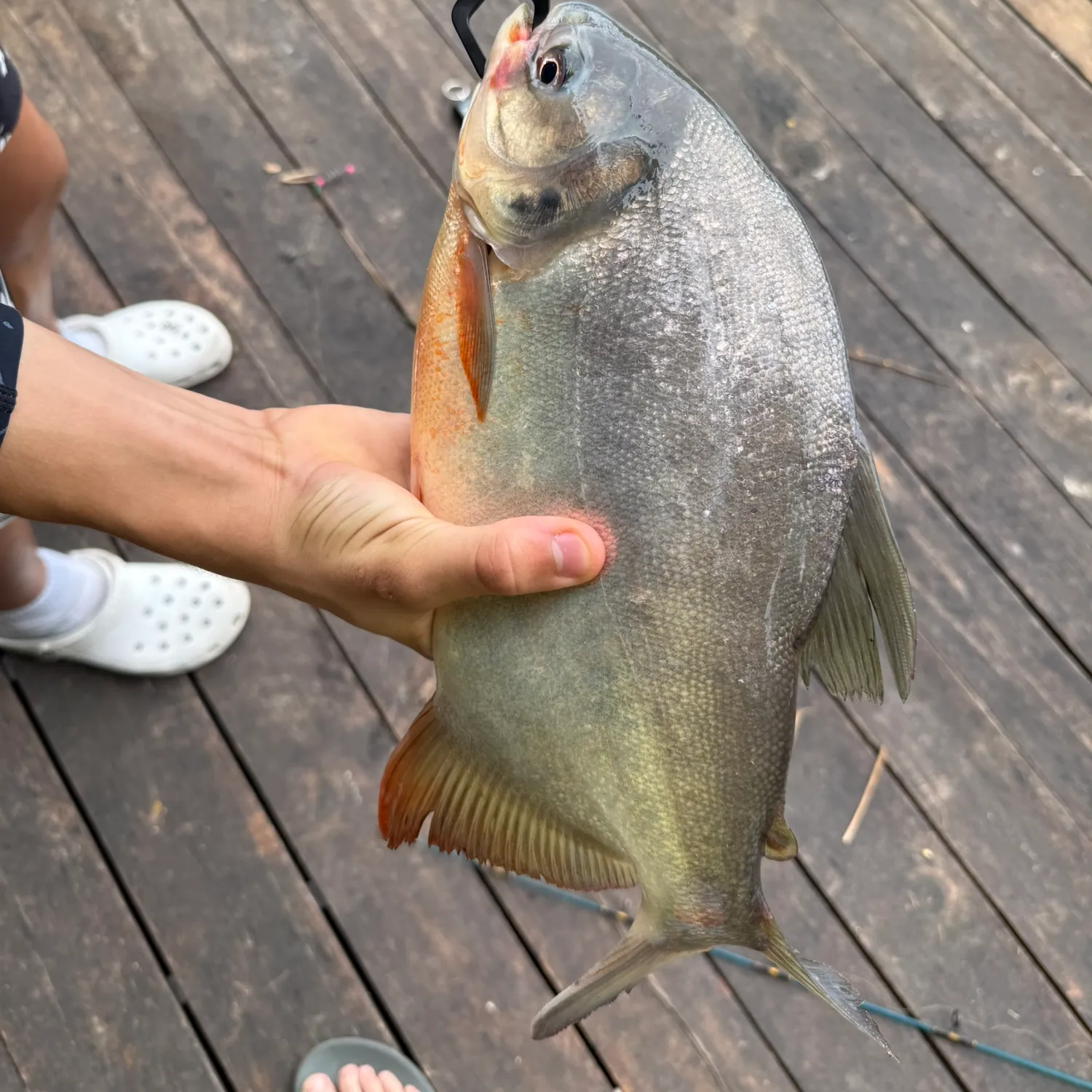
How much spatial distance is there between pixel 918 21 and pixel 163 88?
7.82ft

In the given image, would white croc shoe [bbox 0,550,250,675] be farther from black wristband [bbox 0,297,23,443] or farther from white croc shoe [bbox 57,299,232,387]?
black wristband [bbox 0,297,23,443]

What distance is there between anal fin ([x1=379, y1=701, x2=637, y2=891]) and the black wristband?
0.63 metres

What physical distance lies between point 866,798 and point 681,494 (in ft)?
4.60

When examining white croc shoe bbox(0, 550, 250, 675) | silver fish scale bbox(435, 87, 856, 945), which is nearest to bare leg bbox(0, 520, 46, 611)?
white croc shoe bbox(0, 550, 250, 675)

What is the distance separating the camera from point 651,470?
1.07 m

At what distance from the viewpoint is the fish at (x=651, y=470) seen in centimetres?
107

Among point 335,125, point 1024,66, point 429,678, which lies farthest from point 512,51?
point 1024,66

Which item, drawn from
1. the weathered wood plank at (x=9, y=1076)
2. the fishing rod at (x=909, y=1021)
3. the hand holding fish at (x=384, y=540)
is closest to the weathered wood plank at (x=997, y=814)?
the fishing rod at (x=909, y=1021)

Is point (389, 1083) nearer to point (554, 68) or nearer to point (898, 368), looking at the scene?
point (554, 68)

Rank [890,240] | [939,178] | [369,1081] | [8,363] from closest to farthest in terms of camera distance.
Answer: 1. [8,363]
2. [369,1081]
3. [890,240]
4. [939,178]

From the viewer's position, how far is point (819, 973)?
3.90 ft

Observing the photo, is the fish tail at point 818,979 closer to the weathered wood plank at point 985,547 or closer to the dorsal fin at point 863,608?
the dorsal fin at point 863,608

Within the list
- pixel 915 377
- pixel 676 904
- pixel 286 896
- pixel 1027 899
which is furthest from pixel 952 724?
pixel 286 896

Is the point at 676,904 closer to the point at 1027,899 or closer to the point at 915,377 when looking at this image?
the point at 1027,899
